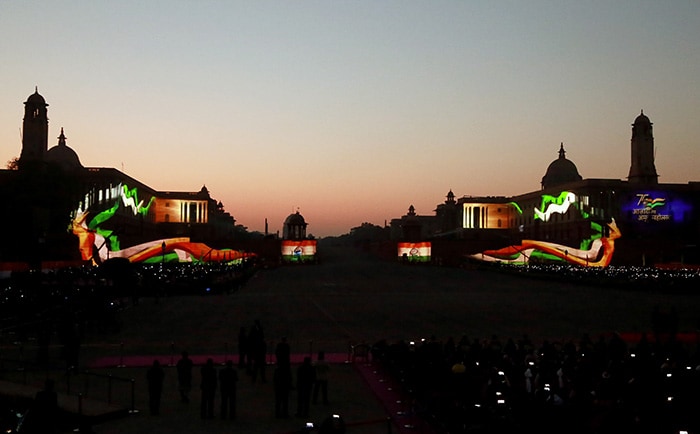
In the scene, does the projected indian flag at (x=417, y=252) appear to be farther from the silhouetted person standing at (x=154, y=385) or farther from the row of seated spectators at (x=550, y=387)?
the silhouetted person standing at (x=154, y=385)

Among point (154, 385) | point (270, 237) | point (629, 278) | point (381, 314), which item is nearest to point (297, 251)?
point (270, 237)

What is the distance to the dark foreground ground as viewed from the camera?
46.0ft

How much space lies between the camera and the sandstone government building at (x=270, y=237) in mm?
63719

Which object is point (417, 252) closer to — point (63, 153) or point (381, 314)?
point (63, 153)

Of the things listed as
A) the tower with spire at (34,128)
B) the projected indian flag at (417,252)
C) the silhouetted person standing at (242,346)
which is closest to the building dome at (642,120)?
the projected indian flag at (417,252)

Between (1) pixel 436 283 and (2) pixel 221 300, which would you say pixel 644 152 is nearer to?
(1) pixel 436 283

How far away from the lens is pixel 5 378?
17047mm

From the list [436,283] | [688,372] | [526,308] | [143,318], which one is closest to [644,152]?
[436,283]

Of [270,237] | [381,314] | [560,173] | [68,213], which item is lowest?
[381,314]

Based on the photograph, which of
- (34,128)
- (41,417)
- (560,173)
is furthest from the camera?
(560,173)

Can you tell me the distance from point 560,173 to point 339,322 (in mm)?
114445

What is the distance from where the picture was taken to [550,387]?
12.1 meters

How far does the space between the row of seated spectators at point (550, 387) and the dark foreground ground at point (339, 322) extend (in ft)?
4.33

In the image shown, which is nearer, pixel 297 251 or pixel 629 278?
pixel 629 278
